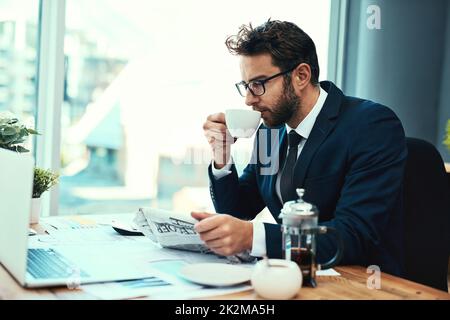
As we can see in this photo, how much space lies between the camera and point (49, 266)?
1.07 m

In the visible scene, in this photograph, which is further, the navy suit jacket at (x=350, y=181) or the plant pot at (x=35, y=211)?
the plant pot at (x=35, y=211)

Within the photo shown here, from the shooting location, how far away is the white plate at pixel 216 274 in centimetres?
99

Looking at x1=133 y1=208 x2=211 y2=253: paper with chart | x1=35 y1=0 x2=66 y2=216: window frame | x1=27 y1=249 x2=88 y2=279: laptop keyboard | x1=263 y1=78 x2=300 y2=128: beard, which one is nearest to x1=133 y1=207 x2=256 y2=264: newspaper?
x1=133 y1=208 x2=211 y2=253: paper with chart

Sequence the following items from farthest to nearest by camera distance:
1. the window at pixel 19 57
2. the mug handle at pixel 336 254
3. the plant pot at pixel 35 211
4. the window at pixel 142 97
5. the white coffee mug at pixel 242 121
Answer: the window at pixel 142 97
the window at pixel 19 57
the plant pot at pixel 35 211
the white coffee mug at pixel 242 121
the mug handle at pixel 336 254

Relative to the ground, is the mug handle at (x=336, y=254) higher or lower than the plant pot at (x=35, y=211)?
higher

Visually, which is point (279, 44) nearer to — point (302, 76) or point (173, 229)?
point (302, 76)

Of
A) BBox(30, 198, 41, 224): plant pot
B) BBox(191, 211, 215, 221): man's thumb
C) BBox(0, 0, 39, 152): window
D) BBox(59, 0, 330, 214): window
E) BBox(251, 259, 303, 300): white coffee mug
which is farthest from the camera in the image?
BBox(59, 0, 330, 214): window

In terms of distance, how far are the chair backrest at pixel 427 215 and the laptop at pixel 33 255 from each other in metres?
0.72

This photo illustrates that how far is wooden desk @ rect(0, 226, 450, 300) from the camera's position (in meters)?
0.94

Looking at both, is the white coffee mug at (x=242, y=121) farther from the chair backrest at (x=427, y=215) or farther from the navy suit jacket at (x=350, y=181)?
the chair backrest at (x=427, y=215)

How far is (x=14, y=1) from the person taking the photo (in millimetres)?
2295

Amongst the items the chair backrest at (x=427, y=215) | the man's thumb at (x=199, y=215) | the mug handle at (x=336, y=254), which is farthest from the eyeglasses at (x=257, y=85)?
the mug handle at (x=336, y=254)

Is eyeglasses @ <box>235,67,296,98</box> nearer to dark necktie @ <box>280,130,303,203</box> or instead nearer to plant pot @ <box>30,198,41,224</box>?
dark necktie @ <box>280,130,303,203</box>

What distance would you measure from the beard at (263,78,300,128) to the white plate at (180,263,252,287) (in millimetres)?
618
